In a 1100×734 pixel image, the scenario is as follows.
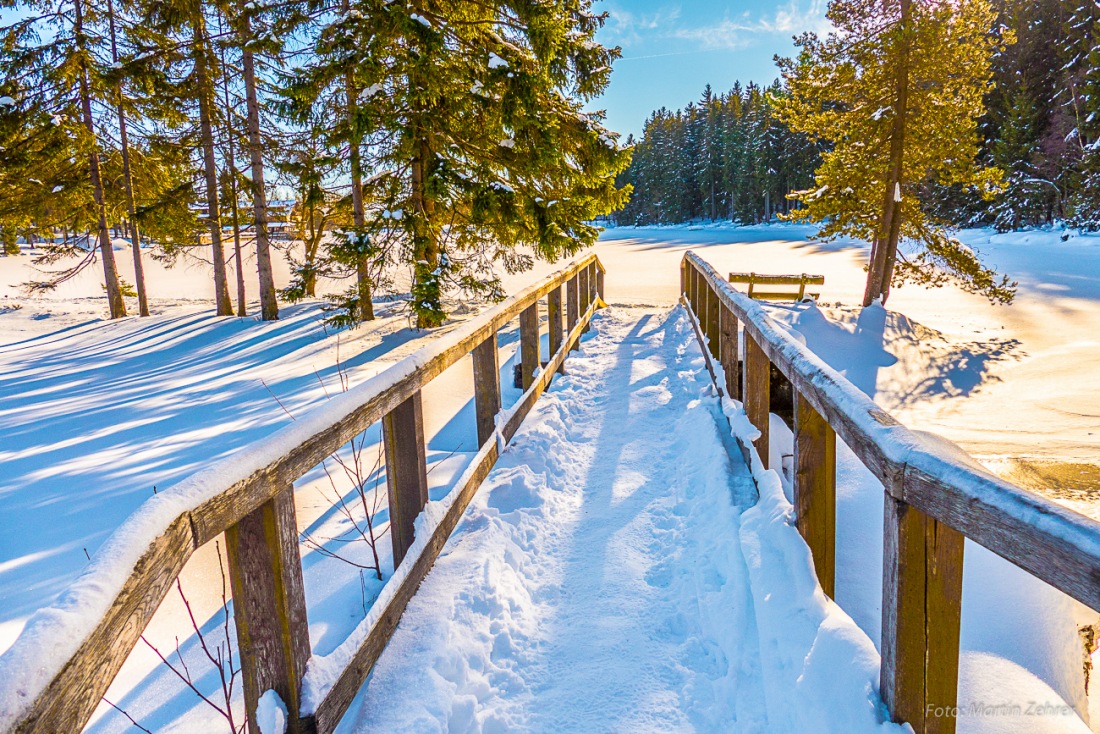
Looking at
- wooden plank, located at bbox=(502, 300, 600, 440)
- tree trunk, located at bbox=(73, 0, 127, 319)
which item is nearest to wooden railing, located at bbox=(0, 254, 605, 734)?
wooden plank, located at bbox=(502, 300, 600, 440)

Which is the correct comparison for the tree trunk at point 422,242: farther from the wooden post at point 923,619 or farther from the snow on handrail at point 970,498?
the wooden post at point 923,619

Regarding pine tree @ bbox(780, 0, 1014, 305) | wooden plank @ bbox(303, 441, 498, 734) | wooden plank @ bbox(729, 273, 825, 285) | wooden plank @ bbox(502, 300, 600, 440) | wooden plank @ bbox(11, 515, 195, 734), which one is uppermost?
pine tree @ bbox(780, 0, 1014, 305)

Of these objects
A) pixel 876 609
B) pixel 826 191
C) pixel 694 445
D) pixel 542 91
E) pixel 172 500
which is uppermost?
pixel 542 91

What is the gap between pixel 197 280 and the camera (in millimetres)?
33094

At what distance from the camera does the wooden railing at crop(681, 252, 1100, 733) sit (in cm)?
113

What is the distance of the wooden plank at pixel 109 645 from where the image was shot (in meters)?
Result: 0.92

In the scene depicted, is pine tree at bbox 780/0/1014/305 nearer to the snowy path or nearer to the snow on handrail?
the snowy path

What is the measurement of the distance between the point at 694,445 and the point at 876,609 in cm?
191

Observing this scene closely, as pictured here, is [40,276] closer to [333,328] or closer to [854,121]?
[333,328]

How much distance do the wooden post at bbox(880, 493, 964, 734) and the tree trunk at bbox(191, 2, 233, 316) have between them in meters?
16.7

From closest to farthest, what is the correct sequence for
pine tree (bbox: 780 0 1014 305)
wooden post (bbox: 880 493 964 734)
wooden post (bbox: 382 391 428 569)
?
wooden post (bbox: 880 493 964 734), wooden post (bbox: 382 391 428 569), pine tree (bbox: 780 0 1014 305)

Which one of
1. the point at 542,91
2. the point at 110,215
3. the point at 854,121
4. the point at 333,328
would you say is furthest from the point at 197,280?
the point at 854,121

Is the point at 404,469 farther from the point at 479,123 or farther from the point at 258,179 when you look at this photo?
the point at 258,179

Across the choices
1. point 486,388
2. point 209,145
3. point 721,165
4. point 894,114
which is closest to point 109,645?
point 486,388
